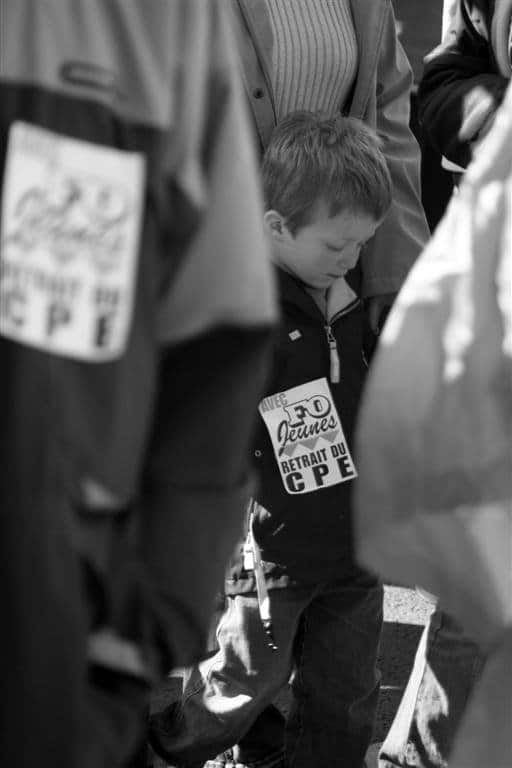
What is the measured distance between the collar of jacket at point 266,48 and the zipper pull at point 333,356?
17.5 inches

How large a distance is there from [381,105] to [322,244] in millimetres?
553

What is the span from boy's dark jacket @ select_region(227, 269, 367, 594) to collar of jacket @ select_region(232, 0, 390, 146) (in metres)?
0.37

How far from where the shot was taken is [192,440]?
1546 mm

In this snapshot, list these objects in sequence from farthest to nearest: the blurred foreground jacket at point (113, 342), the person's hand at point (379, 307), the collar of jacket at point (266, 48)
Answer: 1. the person's hand at point (379, 307)
2. the collar of jacket at point (266, 48)
3. the blurred foreground jacket at point (113, 342)

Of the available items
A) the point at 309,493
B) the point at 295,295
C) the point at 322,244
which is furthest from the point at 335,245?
the point at 309,493

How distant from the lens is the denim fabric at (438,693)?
287cm

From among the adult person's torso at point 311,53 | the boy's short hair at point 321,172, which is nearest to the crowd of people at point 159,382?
the boy's short hair at point 321,172

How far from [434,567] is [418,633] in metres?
2.20

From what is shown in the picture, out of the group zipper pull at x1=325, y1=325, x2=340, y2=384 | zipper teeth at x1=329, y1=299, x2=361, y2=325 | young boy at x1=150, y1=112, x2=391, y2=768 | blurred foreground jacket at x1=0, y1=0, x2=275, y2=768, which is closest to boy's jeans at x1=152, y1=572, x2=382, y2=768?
young boy at x1=150, y1=112, x2=391, y2=768

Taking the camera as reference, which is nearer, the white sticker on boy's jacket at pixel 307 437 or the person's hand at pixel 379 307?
the white sticker on boy's jacket at pixel 307 437

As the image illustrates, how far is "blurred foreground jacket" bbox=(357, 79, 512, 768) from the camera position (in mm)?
1595

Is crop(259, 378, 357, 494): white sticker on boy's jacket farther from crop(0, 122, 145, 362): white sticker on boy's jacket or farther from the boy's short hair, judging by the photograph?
crop(0, 122, 145, 362): white sticker on boy's jacket

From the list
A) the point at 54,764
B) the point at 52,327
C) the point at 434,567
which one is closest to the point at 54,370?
the point at 52,327

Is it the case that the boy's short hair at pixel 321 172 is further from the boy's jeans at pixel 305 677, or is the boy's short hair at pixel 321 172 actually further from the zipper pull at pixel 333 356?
the boy's jeans at pixel 305 677
